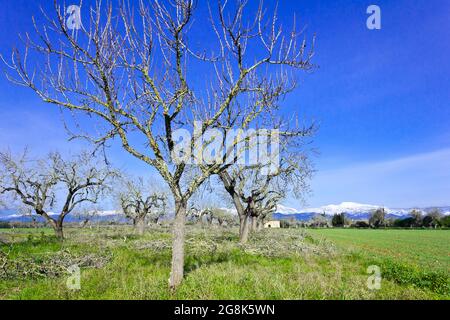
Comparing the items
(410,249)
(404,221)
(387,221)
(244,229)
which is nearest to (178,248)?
(244,229)

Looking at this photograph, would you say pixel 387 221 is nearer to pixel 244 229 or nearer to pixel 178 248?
pixel 244 229

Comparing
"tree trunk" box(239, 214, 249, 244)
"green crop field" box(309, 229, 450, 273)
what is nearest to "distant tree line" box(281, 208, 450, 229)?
"green crop field" box(309, 229, 450, 273)

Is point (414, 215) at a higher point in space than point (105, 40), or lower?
lower

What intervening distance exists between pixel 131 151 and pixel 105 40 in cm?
302

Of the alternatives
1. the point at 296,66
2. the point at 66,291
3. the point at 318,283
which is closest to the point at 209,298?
the point at 318,283

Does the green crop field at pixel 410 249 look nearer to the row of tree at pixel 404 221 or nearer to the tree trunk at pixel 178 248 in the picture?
the tree trunk at pixel 178 248

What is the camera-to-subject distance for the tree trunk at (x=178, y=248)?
8.41 metres

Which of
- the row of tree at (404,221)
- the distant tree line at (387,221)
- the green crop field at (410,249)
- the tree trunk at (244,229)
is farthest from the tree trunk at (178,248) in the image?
the row of tree at (404,221)

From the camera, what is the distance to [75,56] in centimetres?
802

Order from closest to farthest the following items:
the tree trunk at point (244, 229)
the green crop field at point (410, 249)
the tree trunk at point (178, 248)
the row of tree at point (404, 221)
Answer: the tree trunk at point (178, 248) < the green crop field at point (410, 249) < the tree trunk at point (244, 229) < the row of tree at point (404, 221)

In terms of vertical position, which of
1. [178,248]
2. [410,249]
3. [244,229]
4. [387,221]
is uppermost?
[178,248]

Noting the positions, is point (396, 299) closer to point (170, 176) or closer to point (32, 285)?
point (170, 176)

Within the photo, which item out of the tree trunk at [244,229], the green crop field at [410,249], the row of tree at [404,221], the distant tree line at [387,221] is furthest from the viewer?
the distant tree line at [387,221]

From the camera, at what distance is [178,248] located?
28.3 feet
